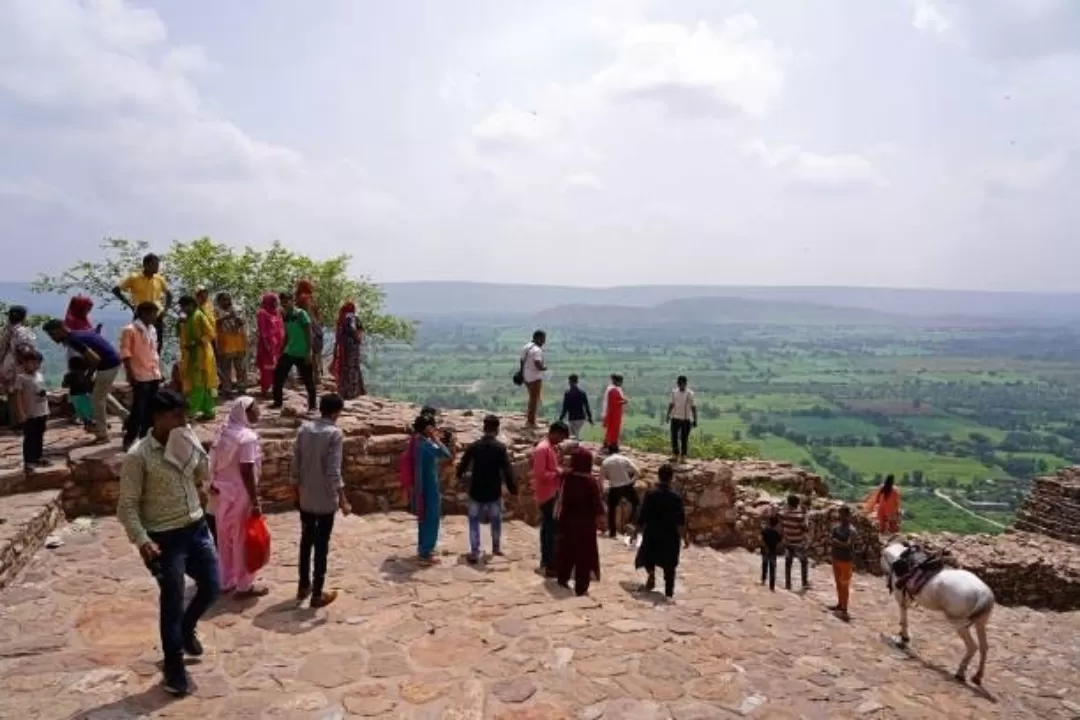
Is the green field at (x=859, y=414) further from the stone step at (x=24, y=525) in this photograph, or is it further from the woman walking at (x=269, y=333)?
the stone step at (x=24, y=525)

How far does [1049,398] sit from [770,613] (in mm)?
166208

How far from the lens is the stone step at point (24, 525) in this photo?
6789 millimetres

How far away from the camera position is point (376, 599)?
23.2ft

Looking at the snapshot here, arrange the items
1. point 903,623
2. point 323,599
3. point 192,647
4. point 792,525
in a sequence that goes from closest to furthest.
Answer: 1. point 192,647
2. point 323,599
3. point 903,623
4. point 792,525

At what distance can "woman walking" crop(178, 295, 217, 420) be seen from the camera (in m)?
9.83

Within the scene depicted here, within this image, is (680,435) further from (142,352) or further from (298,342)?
(142,352)

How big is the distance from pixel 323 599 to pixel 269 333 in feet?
21.5

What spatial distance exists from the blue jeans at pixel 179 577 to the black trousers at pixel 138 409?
4521 mm

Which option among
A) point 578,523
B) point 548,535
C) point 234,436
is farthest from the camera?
point 548,535

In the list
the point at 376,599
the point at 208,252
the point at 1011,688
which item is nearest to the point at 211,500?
the point at 376,599

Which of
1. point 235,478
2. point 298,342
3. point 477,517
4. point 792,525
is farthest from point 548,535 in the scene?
point 298,342

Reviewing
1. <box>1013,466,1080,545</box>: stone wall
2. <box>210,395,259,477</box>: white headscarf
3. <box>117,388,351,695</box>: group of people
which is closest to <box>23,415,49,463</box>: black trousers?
<box>117,388,351,695</box>: group of people

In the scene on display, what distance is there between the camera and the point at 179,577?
191 inches

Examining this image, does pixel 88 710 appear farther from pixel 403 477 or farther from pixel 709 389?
pixel 709 389
